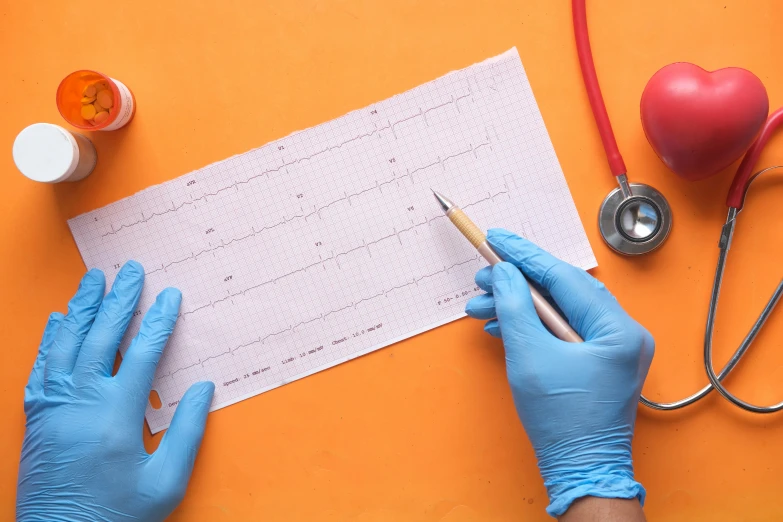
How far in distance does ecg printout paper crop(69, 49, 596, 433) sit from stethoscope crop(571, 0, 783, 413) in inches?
3.2

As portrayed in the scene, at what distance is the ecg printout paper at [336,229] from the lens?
43.6 inches

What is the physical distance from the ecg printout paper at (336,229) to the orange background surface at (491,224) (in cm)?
4

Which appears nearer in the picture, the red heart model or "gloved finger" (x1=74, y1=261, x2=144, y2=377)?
the red heart model

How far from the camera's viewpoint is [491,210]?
1.11 m

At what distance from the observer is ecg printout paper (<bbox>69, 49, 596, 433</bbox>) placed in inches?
43.6

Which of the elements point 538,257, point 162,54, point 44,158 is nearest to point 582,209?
point 538,257

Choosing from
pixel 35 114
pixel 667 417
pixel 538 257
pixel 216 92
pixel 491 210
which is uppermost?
pixel 35 114

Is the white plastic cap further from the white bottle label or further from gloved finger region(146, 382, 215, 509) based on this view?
gloved finger region(146, 382, 215, 509)

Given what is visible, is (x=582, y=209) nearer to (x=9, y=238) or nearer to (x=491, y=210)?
(x=491, y=210)

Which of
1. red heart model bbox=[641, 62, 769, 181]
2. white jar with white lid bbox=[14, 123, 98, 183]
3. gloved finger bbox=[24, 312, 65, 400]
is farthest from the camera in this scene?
gloved finger bbox=[24, 312, 65, 400]

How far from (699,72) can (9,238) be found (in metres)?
1.47

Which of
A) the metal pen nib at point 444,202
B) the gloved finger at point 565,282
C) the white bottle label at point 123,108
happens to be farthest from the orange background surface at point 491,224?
the metal pen nib at point 444,202

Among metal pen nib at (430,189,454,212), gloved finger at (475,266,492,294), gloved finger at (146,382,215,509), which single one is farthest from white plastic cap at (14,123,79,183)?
gloved finger at (475,266,492,294)

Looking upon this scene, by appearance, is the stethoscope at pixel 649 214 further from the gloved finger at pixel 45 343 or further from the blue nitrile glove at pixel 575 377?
the gloved finger at pixel 45 343
